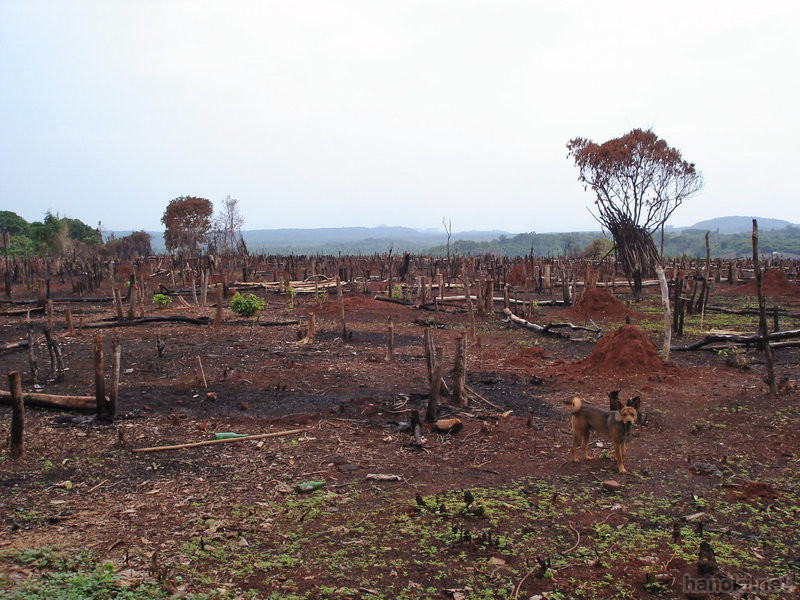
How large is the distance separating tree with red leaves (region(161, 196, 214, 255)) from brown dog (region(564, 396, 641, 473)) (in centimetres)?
4323

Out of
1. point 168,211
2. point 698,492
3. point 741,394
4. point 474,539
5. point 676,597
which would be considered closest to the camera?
point 676,597

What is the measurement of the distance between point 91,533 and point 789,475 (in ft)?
21.2

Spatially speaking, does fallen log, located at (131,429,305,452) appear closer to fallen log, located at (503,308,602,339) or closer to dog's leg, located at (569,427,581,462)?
dog's leg, located at (569,427,581,462)

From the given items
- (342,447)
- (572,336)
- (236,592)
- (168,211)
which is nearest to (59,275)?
(168,211)

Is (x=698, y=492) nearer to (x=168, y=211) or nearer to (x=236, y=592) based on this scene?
(x=236, y=592)

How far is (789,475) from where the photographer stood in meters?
5.72

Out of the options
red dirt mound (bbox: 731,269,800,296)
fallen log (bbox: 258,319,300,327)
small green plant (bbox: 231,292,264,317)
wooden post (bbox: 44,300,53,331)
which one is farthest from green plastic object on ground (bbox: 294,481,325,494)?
red dirt mound (bbox: 731,269,800,296)

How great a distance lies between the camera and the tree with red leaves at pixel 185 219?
45531mm

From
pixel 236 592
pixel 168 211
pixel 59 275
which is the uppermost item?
pixel 168 211

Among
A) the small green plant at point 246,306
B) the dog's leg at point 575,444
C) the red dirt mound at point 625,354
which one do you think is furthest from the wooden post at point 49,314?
the red dirt mound at point 625,354

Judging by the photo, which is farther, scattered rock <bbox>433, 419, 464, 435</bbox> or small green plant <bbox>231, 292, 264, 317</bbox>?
small green plant <bbox>231, 292, 264, 317</bbox>

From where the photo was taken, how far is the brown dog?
18.4 ft

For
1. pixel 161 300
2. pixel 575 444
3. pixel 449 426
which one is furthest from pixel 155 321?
pixel 575 444

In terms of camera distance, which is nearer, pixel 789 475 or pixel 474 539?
pixel 474 539
